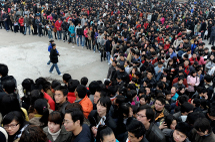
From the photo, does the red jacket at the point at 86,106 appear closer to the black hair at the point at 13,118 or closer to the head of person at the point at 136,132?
the black hair at the point at 13,118

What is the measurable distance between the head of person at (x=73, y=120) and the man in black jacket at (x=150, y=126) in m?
1.00

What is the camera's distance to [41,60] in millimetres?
8430

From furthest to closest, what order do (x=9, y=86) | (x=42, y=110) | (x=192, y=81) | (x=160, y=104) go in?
(x=192, y=81), (x=9, y=86), (x=160, y=104), (x=42, y=110)

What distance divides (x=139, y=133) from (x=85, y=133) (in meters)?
0.76

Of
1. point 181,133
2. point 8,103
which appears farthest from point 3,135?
point 181,133

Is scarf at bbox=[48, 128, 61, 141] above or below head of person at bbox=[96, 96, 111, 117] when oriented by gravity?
below

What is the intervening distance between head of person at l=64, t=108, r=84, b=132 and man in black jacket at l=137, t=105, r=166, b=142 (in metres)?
1.00

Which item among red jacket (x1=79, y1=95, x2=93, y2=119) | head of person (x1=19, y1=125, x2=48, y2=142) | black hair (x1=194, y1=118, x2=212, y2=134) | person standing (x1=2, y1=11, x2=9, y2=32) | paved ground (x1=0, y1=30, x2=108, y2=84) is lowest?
paved ground (x1=0, y1=30, x2=108, y2=84)

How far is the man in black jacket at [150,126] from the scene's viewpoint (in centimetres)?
253

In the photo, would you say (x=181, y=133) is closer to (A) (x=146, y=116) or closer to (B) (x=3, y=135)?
(A) (x=146, y=116)

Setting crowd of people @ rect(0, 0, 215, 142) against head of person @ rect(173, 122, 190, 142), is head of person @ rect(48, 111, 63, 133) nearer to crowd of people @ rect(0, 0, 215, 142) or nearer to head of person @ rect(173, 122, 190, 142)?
crowd of people @ rect(0, 0, 215, 142)

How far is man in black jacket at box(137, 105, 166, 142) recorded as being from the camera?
253 centimetres

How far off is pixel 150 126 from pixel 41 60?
7.16m

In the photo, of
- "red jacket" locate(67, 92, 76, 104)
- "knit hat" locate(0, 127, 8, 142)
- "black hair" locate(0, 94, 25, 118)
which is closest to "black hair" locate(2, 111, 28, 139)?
"knit hat" locate(0, 127, 8, 142)
